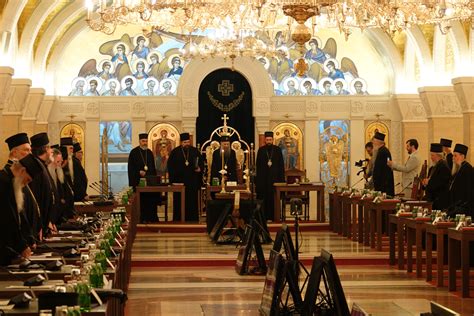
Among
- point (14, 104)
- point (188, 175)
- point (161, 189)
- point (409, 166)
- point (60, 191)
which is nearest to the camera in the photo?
point (60, 191)

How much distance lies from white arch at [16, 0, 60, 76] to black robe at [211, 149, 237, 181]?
4544 millimetres

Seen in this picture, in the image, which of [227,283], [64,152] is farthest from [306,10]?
[64,152]

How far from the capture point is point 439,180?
17250mm

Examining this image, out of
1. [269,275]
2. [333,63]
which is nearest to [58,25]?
[333,63]

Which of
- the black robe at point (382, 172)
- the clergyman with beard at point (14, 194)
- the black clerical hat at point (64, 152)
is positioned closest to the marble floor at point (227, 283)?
the black robe at point (382, 172)

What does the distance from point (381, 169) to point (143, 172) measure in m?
5.63

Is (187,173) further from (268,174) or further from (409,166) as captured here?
(409,166)

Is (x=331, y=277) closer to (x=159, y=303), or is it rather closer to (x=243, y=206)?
(x=159, y=303)

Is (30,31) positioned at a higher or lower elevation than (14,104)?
higher

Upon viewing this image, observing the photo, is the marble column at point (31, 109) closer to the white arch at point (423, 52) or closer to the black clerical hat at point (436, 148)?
the white arch at point (423, 52)

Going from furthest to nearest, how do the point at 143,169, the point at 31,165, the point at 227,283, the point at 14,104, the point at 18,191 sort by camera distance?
the point at 14,104
the point at 143,169
the point at 227,283
the point at 18,191
the point at 31,165

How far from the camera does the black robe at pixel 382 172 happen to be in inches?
778

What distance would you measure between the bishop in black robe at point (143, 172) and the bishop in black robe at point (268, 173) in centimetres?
221

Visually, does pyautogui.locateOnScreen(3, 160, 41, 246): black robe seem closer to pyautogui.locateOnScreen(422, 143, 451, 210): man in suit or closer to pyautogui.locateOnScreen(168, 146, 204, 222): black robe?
pyautogui.locateOnScreen(422, 143, 451, 210): man in suit
